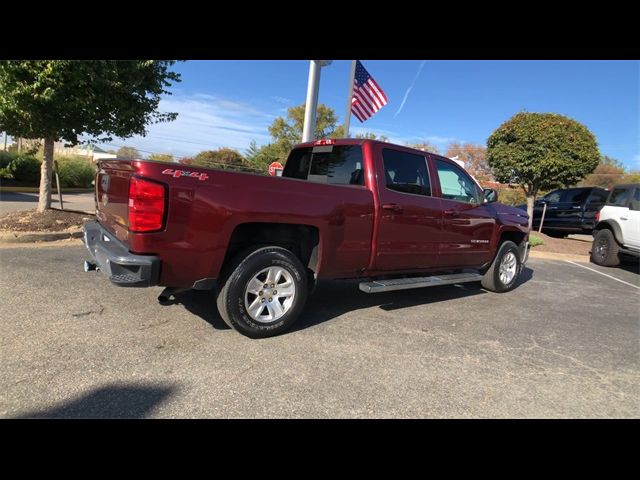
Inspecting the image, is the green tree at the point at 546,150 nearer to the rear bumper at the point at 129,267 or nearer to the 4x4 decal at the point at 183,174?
the 4x4 decal at the point at 183,174

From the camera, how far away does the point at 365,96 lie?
10.6m

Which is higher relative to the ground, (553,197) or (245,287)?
(553,197)

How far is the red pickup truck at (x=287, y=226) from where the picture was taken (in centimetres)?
308

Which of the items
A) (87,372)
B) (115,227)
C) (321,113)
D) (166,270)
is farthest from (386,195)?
(321,113)

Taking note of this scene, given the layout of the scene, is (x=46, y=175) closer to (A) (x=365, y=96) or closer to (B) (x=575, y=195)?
(A) (x=365, y=96)

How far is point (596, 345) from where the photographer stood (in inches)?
166

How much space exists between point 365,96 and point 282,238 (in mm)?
7920

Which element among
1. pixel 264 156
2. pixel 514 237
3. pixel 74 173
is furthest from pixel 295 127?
pixel 514 237

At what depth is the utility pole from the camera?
8766 millimetres

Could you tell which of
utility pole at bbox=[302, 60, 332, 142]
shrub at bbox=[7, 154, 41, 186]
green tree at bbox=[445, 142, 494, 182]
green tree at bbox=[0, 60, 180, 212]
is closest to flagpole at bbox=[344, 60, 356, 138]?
utility pole at bbox=[302, 60, 332, 142]

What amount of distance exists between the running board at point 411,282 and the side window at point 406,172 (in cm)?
104

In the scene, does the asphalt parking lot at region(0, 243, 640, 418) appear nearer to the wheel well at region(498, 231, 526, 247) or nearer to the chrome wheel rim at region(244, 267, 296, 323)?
the chrome wheel rim at region(244, 267, 296, 323)

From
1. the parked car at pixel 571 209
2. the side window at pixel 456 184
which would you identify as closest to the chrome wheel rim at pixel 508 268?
the side window at pixel 456 184

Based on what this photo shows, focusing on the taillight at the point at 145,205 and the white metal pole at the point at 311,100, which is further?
the white metal pole at the point at 311,100
